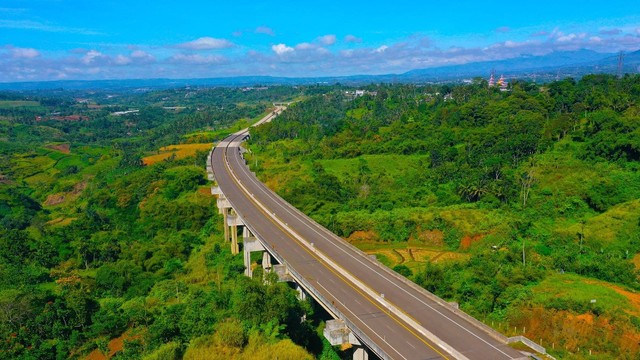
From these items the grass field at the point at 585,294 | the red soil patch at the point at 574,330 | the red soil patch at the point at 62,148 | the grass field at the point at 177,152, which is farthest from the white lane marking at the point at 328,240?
the red soil patch at the point at 62,148

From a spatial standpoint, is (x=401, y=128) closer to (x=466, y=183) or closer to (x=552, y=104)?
(x=552, y=104)

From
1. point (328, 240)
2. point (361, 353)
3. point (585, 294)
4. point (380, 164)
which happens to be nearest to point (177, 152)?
point (380, 164)

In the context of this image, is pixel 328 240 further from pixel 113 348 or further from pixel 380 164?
pixel 380 164

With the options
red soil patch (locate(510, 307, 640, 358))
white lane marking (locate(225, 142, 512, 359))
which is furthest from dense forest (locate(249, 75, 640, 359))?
white lane marking (locate(225, 142, 512, 359))

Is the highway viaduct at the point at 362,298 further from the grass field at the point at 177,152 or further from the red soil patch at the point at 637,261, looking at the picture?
the grass field at the point at 177,152

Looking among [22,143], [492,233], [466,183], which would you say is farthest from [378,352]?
[22,143]

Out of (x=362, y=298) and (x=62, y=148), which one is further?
(x=62, y=148)
